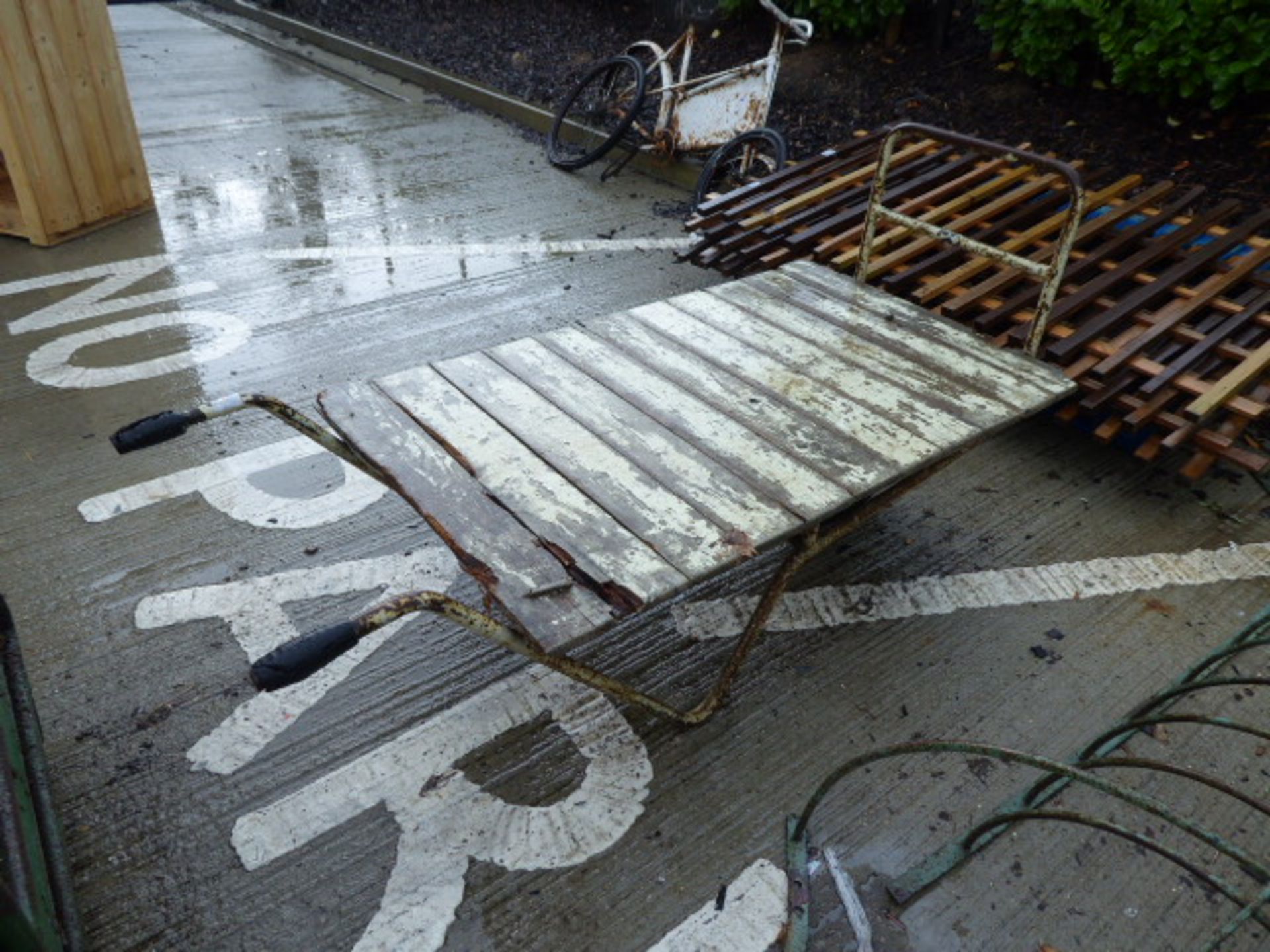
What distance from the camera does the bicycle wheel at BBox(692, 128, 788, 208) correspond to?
19.8 feet

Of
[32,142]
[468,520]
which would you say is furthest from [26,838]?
[32,142]

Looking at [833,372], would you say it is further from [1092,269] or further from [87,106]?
[87,106]

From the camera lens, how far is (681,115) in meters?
6.68

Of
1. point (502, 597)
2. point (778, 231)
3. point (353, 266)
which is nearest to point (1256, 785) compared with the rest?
point (502, 597)

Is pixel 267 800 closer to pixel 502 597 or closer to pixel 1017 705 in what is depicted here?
pixel 502 597

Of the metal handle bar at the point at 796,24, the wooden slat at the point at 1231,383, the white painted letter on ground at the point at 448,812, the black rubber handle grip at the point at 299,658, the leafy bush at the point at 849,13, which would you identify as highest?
the metal handle bar at the point at 796,24

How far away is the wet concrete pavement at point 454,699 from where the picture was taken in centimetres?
224

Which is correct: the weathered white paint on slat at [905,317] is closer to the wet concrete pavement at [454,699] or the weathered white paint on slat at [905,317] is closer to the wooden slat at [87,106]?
the wet concrete pavement at [454,699]

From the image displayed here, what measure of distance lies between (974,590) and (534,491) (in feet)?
5.55

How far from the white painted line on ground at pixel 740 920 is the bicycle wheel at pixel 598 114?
571 cm

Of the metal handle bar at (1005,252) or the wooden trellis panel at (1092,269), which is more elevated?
the metal handle bar at (1005,252)

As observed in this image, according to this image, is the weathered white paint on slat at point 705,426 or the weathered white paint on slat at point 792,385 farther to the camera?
the weathered white paint on slat at point 792,385

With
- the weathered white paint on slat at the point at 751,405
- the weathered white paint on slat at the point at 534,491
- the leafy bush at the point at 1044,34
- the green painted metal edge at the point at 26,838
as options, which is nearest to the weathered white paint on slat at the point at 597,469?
the weathered white paint on slat at the point at 534,491

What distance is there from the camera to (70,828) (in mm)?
2357
